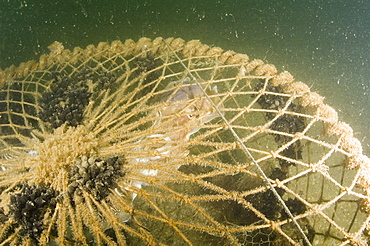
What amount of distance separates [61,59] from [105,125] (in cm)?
119

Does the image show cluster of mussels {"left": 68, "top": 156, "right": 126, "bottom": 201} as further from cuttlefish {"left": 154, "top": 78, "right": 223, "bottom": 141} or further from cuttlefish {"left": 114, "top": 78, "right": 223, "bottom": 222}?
cuttlefish {"left": 154, "top": 78, "right": 223, "bottom": 141}

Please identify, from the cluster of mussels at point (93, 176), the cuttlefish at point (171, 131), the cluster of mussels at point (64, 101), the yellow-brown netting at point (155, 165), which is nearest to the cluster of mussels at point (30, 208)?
the yellow-brown netting at point (155, 165)

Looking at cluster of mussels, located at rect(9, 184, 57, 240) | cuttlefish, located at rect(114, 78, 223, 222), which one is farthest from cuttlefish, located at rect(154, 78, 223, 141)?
cluster of mussels, located at rect(9, 184, 57, 240)

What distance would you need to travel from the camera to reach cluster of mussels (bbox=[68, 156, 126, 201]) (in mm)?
1524

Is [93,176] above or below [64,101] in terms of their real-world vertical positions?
below

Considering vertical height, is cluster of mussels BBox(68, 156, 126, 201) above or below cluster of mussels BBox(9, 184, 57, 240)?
above

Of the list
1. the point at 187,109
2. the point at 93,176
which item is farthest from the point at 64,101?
the point at 187,109

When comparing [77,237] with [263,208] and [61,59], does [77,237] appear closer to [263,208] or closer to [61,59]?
[263,208]

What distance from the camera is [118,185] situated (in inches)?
65.0

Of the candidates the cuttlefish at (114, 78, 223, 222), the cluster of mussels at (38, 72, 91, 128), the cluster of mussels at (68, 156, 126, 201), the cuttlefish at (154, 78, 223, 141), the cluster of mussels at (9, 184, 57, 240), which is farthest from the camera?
the cuttlefish at (154, 78, 223, 141)

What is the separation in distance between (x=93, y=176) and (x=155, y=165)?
0.39m

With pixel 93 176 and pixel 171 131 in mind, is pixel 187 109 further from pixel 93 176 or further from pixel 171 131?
pixel 93 176

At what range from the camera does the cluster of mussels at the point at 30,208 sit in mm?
1421

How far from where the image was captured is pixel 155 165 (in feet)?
5.37
